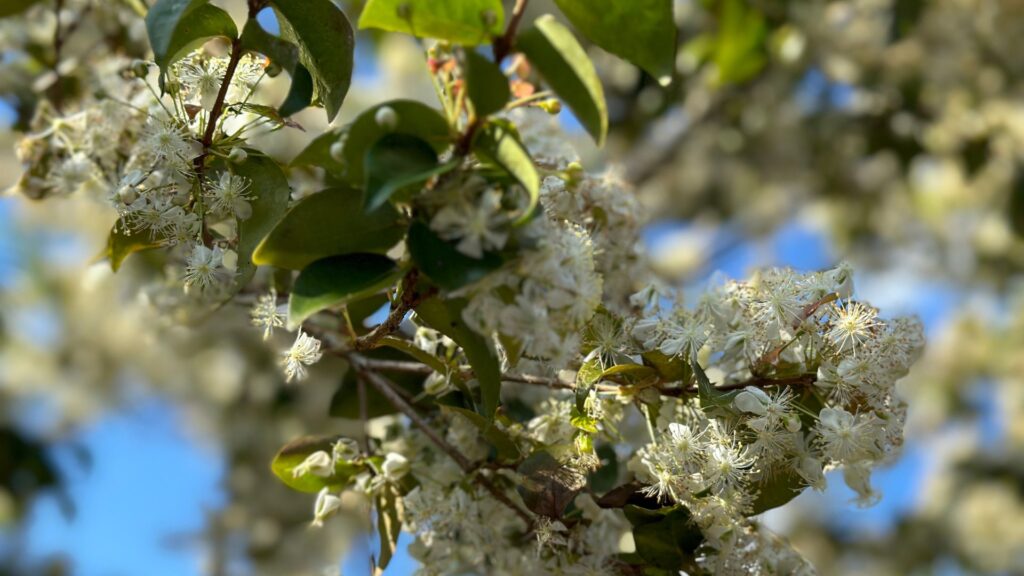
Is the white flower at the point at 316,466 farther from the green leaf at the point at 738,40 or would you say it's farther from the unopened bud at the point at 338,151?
the green leaf at the point at 738,40

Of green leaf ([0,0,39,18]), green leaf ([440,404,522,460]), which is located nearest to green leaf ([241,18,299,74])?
green leaf ([440,404,522,460])

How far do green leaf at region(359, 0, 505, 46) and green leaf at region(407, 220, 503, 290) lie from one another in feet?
0.48

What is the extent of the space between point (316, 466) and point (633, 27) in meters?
0.53

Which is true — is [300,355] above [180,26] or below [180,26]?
below

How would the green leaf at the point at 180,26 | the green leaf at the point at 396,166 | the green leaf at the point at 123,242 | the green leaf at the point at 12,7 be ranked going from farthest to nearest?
the green leaf at the point at 12,7 < the green leaf at the point at 123,242 < the green leaf at the point at 180,26 < the green leaf at the point at 396,166

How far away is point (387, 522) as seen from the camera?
3.21 ft

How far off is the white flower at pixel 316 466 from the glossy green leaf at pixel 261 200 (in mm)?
241

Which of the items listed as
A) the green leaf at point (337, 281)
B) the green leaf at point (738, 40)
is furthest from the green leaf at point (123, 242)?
the green leaf at point (738, 40)

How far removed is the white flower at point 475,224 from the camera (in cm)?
59

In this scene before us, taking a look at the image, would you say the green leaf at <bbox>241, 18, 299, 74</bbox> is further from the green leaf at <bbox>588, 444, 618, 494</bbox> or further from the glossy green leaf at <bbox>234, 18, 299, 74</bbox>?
the green leaf at <bbox>588, 444, 618, 494</bbox>

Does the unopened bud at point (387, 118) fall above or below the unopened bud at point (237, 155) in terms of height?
below

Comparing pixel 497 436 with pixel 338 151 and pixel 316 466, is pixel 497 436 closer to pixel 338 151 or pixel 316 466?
pixel 316 466

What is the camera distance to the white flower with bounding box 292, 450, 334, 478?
945 millimetres

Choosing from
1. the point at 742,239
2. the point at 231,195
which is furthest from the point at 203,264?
the point at 742,239
